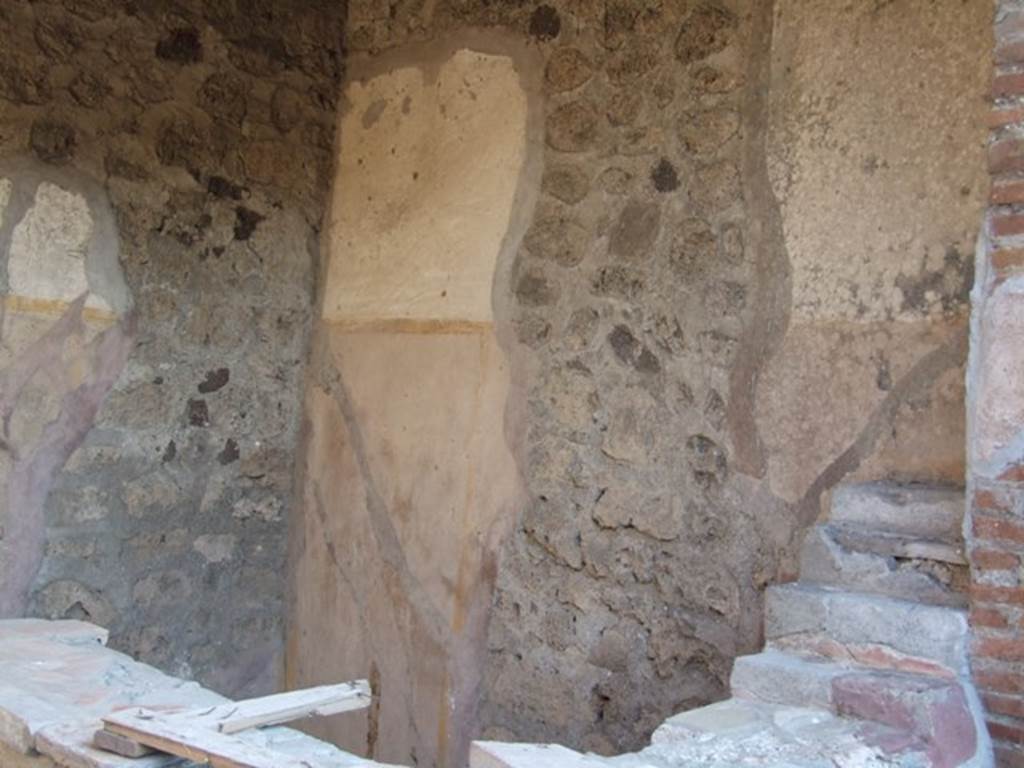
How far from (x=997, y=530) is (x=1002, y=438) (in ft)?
0.57

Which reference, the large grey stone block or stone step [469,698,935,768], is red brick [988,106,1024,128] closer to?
the large grey stone block

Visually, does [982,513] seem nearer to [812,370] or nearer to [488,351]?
[812,370]

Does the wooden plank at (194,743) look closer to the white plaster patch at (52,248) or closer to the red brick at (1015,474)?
the red brick at (1015,474)

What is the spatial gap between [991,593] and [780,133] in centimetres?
123

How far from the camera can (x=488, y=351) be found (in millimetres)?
3336

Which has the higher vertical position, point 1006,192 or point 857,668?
point 1006,192

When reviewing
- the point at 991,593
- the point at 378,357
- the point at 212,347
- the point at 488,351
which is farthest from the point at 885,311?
the point at 212,347

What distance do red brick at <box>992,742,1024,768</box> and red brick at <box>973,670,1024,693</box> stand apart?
0.32 feet

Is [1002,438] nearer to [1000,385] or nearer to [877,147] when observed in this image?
[1000,385]

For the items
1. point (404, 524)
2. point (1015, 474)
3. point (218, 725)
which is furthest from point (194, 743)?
point (404, 524)

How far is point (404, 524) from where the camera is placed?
3531 mm

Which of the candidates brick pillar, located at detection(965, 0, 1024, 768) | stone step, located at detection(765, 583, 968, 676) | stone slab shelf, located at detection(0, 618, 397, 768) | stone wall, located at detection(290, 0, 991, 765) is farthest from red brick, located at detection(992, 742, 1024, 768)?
stone slab shelf, located at detection(0, 618, 397, 768)

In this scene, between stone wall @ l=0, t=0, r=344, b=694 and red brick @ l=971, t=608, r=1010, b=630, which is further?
stone wall @ l=0, t=0, r=344, b=694

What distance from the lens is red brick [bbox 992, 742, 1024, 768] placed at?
81.1 inches
